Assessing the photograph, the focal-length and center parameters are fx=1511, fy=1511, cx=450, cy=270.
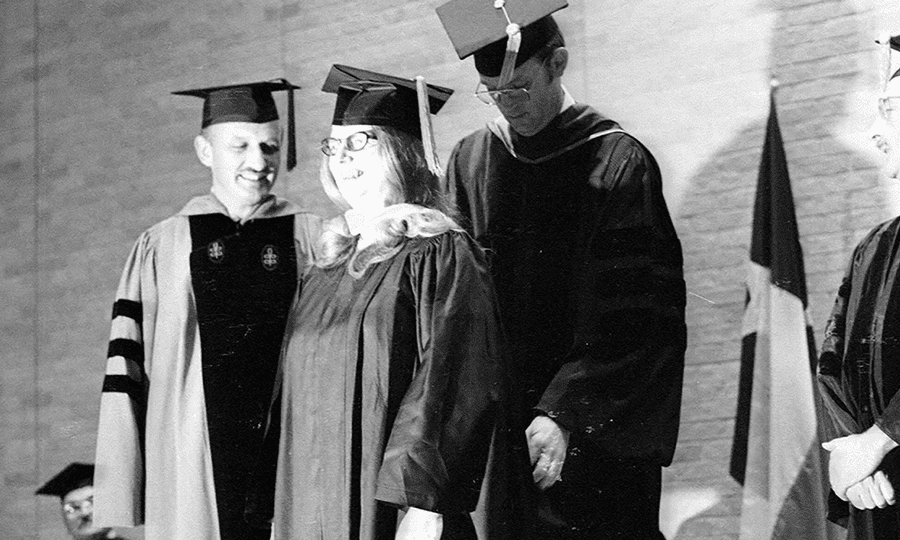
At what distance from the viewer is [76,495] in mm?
4715

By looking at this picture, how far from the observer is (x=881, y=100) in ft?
12.5

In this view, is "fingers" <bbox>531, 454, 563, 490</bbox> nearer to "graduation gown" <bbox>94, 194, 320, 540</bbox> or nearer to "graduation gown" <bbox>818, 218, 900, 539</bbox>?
"graduation gown" <bbox>818, 218, 900, 539</bbox>

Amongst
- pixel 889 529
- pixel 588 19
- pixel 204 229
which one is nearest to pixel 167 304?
pixel 204 229

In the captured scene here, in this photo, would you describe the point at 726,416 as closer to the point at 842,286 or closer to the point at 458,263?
the point at 842,286

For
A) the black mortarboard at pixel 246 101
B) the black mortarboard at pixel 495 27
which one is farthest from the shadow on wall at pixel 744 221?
the black mortarboard at pixel 246 101

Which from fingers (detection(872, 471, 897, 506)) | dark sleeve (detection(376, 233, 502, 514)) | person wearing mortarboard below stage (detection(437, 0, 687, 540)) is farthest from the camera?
person wearing mortarboard below stage (detection(437, 0, 687, 540))

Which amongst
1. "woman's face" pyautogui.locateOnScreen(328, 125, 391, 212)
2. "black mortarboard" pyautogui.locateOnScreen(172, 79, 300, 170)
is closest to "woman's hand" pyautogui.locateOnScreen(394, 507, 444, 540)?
"woman's face" pyautogui.locateOnScreen(328, 125, 391, 212)

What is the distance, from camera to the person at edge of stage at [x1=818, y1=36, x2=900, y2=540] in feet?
11.7

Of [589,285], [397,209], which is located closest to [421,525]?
[397,209]

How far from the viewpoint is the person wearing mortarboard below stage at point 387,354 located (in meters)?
3.39

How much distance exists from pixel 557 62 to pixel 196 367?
1.34 m

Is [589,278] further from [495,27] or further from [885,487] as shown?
[885,487]

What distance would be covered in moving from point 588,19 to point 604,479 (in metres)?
1.30

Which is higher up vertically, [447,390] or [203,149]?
[203,149]
